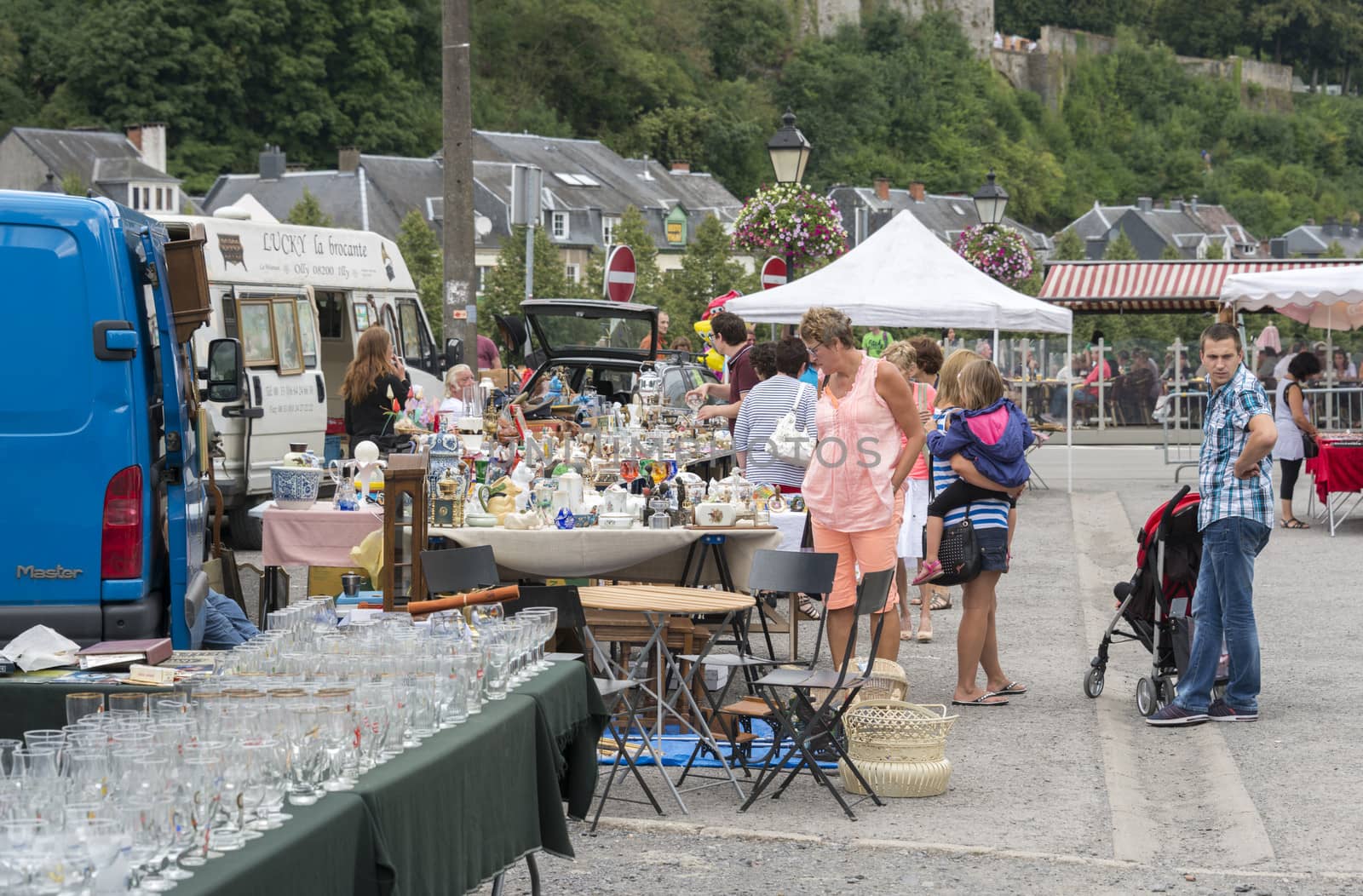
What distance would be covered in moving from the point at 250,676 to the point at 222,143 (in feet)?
219

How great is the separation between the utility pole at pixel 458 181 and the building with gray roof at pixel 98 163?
4675 centimetres

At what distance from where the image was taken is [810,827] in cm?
664

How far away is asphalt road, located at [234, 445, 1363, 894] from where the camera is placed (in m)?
5.98

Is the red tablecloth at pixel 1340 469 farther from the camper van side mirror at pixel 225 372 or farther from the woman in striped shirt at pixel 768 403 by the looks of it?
the camper van side mirror at pixel 225 372

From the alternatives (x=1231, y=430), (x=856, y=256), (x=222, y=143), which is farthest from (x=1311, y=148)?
(x=1231, y=430)

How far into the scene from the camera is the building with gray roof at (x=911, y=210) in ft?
291

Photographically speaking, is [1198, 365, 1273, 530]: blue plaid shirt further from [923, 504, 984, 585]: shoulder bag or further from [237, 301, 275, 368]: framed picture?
[237, 301, 275, 368]: framed picture

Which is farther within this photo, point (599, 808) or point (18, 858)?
point (599, 808)

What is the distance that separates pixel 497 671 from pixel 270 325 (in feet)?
35.9

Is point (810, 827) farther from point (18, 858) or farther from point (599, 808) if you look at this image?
point (18, 858)

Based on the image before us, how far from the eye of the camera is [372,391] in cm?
1174

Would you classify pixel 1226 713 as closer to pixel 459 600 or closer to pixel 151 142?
pixel 459 600

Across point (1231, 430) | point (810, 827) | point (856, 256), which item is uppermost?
point (856, 256)

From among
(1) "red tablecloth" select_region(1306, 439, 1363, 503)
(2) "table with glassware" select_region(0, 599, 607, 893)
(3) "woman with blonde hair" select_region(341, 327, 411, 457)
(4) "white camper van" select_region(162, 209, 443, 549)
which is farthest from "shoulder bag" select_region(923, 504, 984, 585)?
(1) "red tablecloth" select_region(1306, 439, 1363, 503)
